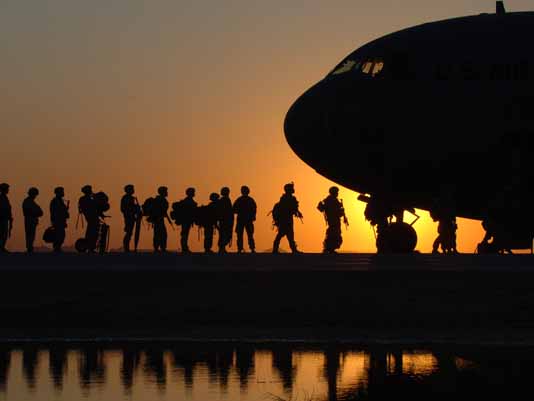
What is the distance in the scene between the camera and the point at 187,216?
114 ft

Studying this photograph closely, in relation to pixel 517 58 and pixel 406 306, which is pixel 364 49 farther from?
pixel 406 306

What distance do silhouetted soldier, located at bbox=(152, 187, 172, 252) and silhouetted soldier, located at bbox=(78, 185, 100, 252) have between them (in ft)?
4.89

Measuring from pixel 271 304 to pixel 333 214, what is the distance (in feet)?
56.3

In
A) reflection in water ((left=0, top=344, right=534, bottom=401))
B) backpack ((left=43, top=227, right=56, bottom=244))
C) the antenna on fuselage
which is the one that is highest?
the antenna on fuselage

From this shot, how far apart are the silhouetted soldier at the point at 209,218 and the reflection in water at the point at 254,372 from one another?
20.6m

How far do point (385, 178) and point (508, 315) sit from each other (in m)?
13.1

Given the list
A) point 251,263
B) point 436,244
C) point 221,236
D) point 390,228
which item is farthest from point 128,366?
point 436,244

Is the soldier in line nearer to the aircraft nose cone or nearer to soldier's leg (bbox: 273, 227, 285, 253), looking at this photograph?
soldier's leg (bbox: 273, 227, 285, 253)

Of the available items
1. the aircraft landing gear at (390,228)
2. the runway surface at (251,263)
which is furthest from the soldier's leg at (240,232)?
the runway surface at (251,263)

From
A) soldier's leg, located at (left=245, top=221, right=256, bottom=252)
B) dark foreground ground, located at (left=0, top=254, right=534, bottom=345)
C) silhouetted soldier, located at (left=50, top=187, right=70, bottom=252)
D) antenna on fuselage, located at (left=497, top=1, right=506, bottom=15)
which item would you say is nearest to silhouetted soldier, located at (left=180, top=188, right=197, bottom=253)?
soldier's leg, located at (left=245, top=221, right=256, bottom=252)

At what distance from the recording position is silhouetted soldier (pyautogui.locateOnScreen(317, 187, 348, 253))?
1385 inches

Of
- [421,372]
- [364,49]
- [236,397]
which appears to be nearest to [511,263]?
[364,49]

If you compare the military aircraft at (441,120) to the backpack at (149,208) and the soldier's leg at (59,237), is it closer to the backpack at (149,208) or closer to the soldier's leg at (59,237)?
the backpack at (149,208)

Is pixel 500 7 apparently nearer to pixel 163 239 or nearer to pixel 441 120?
pixel 441 120
